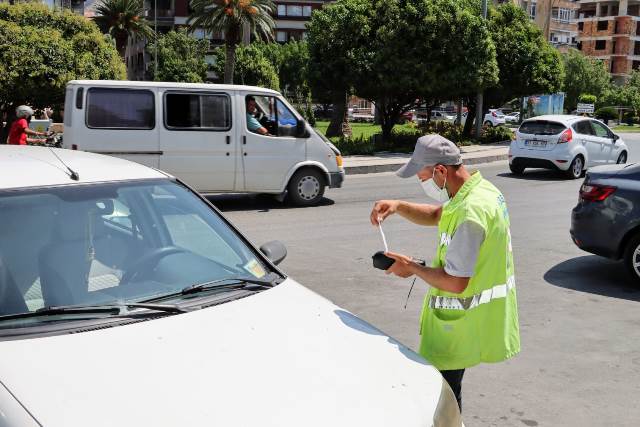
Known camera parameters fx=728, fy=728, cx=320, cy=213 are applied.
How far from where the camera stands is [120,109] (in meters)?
11.5

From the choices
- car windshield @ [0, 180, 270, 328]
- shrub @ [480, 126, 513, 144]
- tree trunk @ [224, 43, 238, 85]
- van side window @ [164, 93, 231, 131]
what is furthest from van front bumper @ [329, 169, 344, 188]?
tree trunk @ [224, 43, 238, 85]

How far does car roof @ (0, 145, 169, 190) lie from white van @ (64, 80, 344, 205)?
742 centimetres

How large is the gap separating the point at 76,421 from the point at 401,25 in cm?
2240

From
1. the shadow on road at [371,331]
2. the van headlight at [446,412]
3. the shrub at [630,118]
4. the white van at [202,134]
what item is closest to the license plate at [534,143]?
the white van at [202,134]

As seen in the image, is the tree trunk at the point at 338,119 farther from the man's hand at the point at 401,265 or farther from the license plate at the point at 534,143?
the man's hand at the point at 401,265

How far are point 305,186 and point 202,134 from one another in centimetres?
203

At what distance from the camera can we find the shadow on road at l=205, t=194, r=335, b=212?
41.3 ft

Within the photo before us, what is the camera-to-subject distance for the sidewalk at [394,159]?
764 inches

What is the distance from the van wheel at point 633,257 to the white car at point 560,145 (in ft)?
33.7

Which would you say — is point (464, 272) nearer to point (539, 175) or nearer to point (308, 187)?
point (308, 187)

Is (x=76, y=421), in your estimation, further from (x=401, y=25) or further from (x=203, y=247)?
(x=401, y=25)

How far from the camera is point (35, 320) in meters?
2.95

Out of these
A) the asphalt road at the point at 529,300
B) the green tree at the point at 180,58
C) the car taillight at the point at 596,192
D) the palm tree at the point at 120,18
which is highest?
the palm tree at the point at 120,18

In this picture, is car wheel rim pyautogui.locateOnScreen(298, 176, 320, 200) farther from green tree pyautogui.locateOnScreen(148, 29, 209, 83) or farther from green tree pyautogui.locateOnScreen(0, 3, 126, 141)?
green tree pyautogui.locateOnScreen(148, 29, 209, 83)
